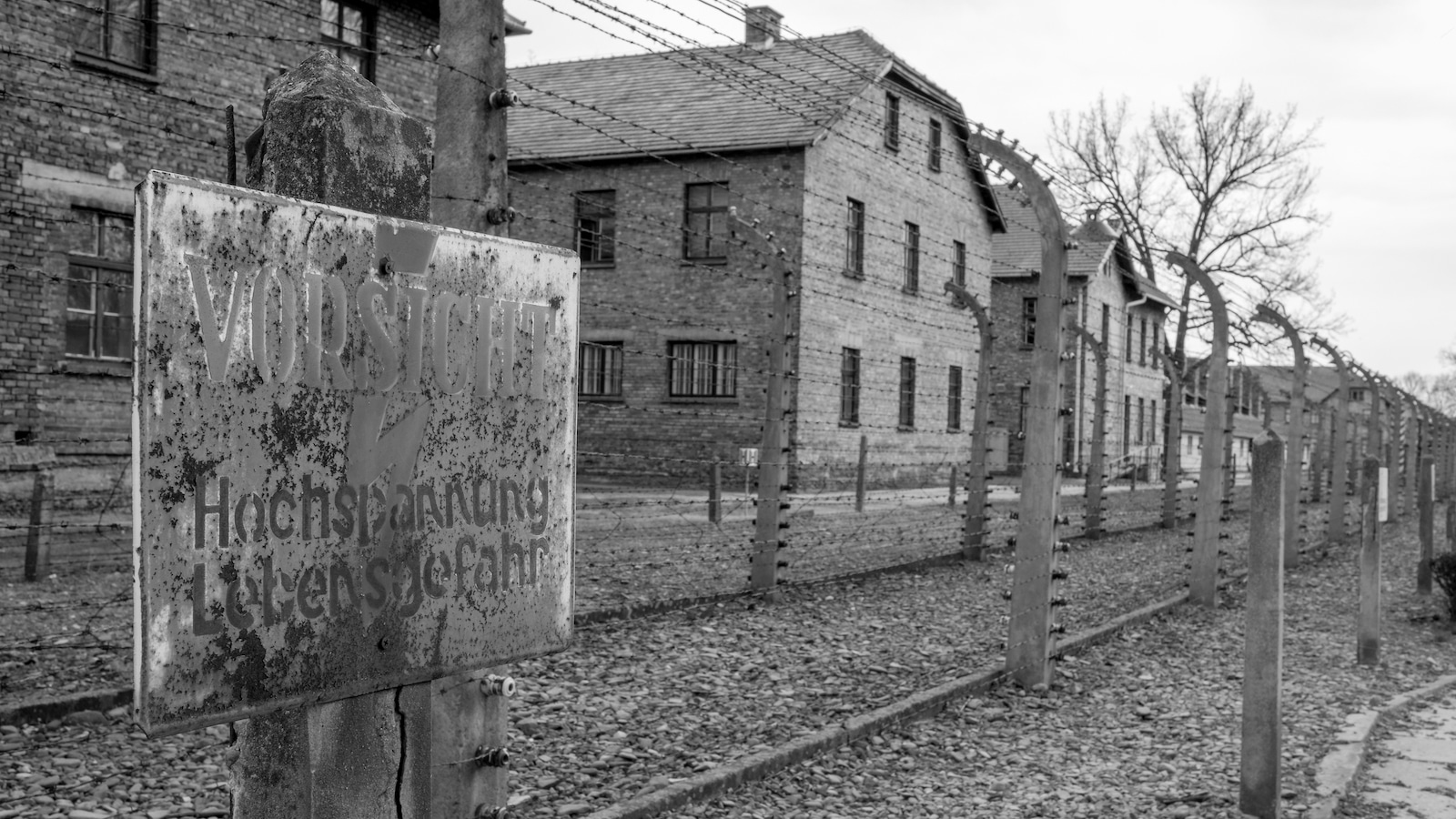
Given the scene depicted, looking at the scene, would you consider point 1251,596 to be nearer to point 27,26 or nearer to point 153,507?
point 153,507

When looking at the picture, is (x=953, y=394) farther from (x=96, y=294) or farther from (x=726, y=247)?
(x=96, y=294)

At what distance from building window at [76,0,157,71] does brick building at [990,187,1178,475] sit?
905 inches

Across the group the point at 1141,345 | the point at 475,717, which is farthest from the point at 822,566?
the point at 1141,345

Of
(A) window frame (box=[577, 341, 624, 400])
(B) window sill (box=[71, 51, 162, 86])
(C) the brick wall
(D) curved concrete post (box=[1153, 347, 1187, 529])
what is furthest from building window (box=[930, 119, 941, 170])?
(B) window sill (box=[71, 51, 162, 86])

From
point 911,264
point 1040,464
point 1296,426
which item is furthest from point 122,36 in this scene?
point 911,264

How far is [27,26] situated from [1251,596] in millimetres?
13050

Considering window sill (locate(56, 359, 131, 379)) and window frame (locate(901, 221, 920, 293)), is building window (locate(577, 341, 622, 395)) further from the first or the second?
window sill (locate(56, 359, 131, 379))

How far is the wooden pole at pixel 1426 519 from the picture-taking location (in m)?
12.8

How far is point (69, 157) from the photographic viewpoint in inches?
531

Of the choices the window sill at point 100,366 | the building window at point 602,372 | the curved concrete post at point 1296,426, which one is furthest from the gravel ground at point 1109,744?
the building window at point 602,372

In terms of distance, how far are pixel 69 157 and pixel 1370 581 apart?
1311cm

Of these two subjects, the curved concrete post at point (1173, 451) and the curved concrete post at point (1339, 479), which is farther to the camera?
the curved concrete post at point (1339, 479)

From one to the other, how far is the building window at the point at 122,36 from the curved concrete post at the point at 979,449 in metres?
9.46

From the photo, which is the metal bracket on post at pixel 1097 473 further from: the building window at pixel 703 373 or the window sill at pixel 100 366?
the window sill at pixel 100 366
